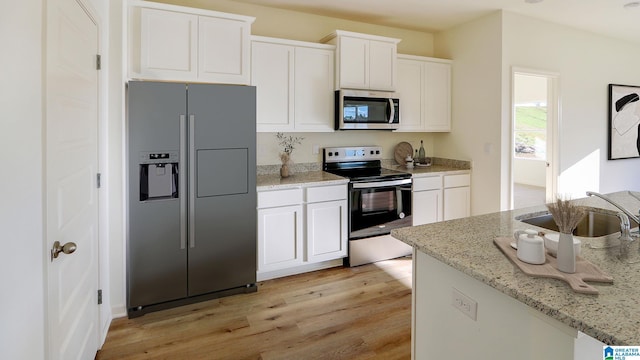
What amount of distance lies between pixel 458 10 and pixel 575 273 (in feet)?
11.4

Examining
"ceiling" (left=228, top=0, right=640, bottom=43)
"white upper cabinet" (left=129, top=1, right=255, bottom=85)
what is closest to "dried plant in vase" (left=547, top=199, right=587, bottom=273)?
"white upper cabinet" (left=129, top=1, right=255, bottom=85)

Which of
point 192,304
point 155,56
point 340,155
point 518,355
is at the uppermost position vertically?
point 155,56

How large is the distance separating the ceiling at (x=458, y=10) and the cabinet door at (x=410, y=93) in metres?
0.53

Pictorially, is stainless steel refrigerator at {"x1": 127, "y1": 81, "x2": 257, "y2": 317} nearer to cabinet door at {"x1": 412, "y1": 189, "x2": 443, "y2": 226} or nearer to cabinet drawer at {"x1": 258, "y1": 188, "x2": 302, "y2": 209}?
cabinet drawer at {"x1": 258, "y1": 188, "x2": 302, "y2": 209}

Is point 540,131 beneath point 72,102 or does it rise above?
above

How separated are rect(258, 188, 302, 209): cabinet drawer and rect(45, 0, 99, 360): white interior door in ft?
4.22

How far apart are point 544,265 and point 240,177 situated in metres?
2.25

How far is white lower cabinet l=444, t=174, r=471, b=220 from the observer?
13.6 ft

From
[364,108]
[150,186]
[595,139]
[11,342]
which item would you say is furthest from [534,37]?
[11,342]

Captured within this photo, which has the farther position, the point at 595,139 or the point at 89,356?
the point at 595,139

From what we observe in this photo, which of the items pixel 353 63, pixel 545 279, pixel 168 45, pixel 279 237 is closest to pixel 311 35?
pixel 353 63

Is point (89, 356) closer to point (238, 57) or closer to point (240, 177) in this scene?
point (240, 177)

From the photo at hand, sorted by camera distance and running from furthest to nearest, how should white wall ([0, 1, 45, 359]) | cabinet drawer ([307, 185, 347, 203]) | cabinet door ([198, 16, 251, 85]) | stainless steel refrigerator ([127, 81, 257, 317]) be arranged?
1. cabinet drawer ([307, 185, 347, 203])
2. cabinet door ([198, 16, 251, 85])
3. stainless steel refrigerator ([127, 81, 257, 317])
4. white wall ([0, 1, 45, 359])

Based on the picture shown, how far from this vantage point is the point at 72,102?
1731 millimetres
